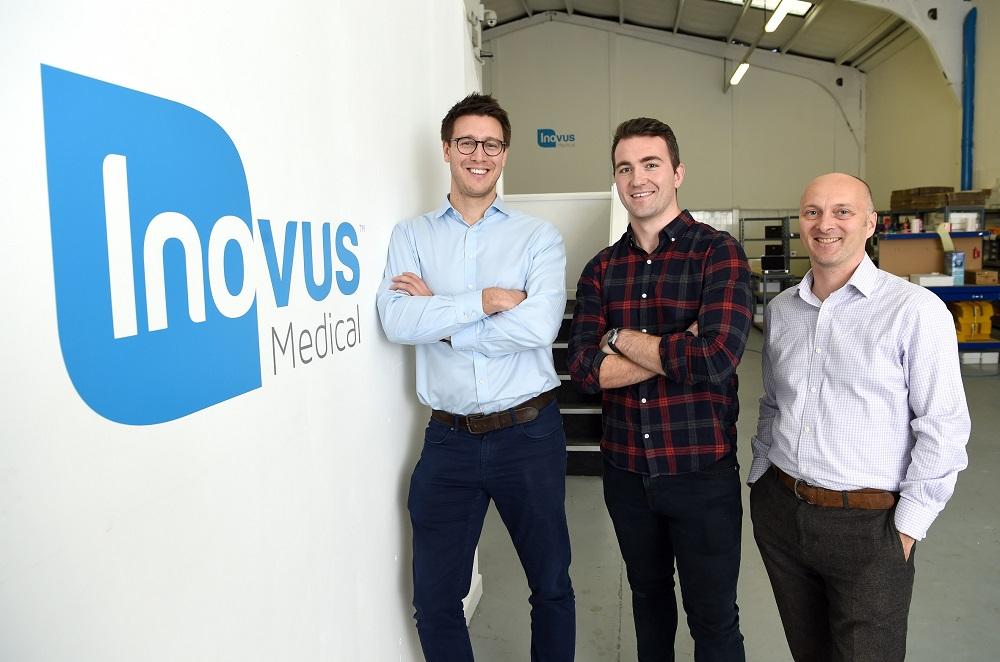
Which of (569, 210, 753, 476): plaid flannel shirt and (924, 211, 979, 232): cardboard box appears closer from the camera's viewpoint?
(569, 210, 753, 476): plaid flannel shirt

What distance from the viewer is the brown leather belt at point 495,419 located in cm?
189

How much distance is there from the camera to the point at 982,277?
729 centimetres

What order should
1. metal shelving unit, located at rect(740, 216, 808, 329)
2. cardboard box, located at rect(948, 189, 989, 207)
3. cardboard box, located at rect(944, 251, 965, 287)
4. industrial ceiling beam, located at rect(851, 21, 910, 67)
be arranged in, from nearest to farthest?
cardboard box, located at rect(944, 251, 965, 287), cardboard box, located at rect(948, 189, 989, 207), metal shelving unit, located at rect(740, 216, 808, 329), industrial ceiling beam, located at rect(851, 21, 910, 67)

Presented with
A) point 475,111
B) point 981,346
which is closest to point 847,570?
point 475,111

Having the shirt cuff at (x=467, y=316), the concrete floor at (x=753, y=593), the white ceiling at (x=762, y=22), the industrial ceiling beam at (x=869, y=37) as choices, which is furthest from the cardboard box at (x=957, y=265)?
the shirt cuff at (x=467, y=316)

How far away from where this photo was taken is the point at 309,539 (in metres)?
1.48

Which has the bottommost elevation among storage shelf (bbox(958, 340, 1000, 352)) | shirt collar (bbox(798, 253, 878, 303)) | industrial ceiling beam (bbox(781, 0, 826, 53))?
storage shelf (bbox(958, 340, 1000, 352))

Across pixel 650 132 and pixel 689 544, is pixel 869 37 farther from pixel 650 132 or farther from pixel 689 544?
pixel 689 544

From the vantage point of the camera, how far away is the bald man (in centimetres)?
146

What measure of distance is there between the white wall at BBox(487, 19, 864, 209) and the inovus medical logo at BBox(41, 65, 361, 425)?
12946 millimetres

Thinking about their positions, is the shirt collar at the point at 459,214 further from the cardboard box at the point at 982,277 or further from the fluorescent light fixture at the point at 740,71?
the fluorescent light fixture at the point at 740,71

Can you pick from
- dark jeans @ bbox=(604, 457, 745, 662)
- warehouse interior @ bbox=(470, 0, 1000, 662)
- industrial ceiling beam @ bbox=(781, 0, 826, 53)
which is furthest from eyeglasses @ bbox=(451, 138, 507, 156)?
industrial ceiling beam @ bbox=(781, 0, 826, 53)

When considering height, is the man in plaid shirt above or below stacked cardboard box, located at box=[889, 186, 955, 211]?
below

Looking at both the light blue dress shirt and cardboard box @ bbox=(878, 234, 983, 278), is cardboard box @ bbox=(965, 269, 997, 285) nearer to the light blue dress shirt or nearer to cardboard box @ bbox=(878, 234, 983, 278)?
cardboard box @ bbox=(878, 234, 983, 278)
